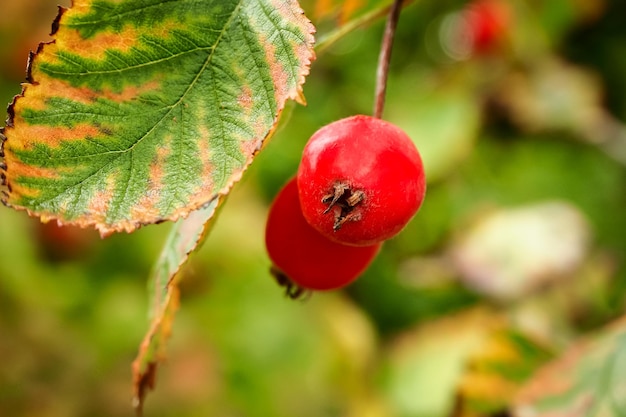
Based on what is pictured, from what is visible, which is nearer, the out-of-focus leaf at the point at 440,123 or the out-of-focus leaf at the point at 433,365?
the out-of-focus leaf at the point at 433,365

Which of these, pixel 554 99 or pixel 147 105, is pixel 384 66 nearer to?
pixel 147 105

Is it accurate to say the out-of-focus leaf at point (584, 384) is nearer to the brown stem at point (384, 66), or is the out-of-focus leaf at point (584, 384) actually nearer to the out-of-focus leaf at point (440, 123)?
the brown stem at point (384, 66)

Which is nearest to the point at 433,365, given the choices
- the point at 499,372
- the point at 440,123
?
the point at 499,372

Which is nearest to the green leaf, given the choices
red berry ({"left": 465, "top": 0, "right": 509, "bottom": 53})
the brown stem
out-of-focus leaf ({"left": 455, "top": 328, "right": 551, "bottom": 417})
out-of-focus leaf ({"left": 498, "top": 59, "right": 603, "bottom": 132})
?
the brown stem

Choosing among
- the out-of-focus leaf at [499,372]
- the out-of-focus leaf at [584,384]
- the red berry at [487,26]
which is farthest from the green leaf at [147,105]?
the red berry at [487,26]

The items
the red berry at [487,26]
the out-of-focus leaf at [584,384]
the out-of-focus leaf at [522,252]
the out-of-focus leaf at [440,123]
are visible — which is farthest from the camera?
the red berry at [487,26]

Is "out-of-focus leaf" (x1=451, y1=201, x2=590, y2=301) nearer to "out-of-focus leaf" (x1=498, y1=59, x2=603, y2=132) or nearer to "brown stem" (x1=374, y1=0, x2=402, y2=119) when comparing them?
"out-of-focus leaf" (x1=498, y1=59, x2=603, y2=132)
